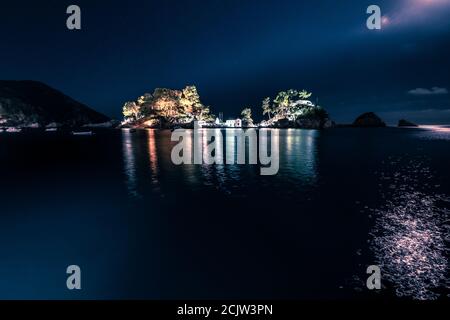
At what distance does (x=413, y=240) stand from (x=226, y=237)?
12483 mm

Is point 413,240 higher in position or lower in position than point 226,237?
higher

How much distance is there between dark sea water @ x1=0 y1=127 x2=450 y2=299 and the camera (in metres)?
14.0

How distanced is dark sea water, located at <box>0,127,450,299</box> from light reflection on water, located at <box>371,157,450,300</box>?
3.3 inches

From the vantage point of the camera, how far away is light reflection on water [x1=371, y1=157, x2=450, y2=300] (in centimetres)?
1349

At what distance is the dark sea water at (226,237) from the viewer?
14.0 meters

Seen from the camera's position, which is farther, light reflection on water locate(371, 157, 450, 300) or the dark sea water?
the dark sea water

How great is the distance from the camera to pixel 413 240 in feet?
58.2

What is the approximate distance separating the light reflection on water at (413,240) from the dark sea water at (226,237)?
0.28 ft

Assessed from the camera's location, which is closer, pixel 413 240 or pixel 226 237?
pixel 413 240

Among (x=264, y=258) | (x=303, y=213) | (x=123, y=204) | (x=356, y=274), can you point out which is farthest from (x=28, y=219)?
(x=356, y=274)

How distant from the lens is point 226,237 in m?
19.7

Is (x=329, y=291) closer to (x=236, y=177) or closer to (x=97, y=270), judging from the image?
(x=97, y=270)

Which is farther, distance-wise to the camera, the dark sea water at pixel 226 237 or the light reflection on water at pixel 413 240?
the dark sea water at pixel 226 237
